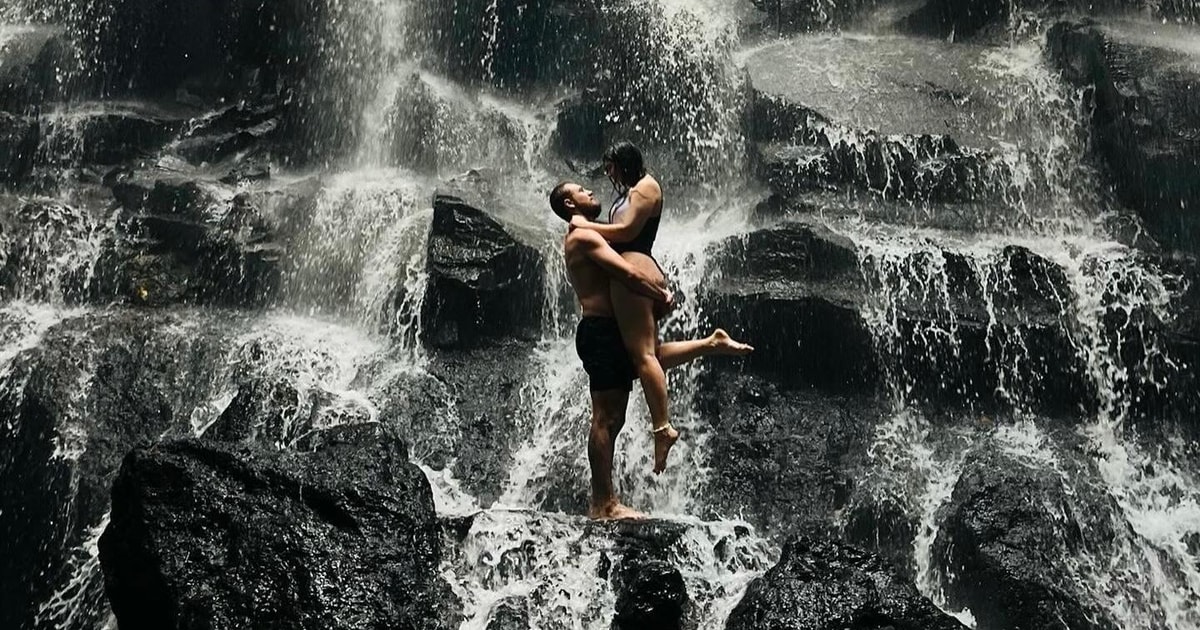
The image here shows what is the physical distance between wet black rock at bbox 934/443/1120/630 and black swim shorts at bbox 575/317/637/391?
2.94 metres

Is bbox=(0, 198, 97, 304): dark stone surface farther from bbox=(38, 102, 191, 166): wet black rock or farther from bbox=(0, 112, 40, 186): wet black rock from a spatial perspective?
bbox=(38, 102, 191, 166): wet black rock

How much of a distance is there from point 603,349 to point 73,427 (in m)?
5.34

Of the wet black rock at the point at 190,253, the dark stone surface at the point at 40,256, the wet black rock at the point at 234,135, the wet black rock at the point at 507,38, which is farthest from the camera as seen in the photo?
the wet black rock at the point at 507,38

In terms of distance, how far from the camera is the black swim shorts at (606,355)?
20.2 ft

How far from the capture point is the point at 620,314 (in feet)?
20.1

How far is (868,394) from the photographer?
30.2 feet

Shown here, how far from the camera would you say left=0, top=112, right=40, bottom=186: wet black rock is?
12.2 m

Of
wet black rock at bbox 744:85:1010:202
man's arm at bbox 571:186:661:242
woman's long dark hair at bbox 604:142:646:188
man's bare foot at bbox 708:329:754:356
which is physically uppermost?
wet black rock at bbox 744:85:1010:202

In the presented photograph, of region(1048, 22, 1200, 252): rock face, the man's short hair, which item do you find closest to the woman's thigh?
the man's short hair

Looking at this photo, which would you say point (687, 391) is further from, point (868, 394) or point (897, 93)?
point (897, 93)

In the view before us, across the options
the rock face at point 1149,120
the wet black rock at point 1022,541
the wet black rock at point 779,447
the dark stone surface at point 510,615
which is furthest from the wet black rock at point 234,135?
the rock face at point 1149,120

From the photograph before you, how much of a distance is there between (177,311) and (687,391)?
17.9 ft

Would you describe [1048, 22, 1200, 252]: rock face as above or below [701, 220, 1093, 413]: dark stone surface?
above

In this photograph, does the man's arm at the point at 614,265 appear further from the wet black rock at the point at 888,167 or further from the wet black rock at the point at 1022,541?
the wet black rock at the point at 888,167
